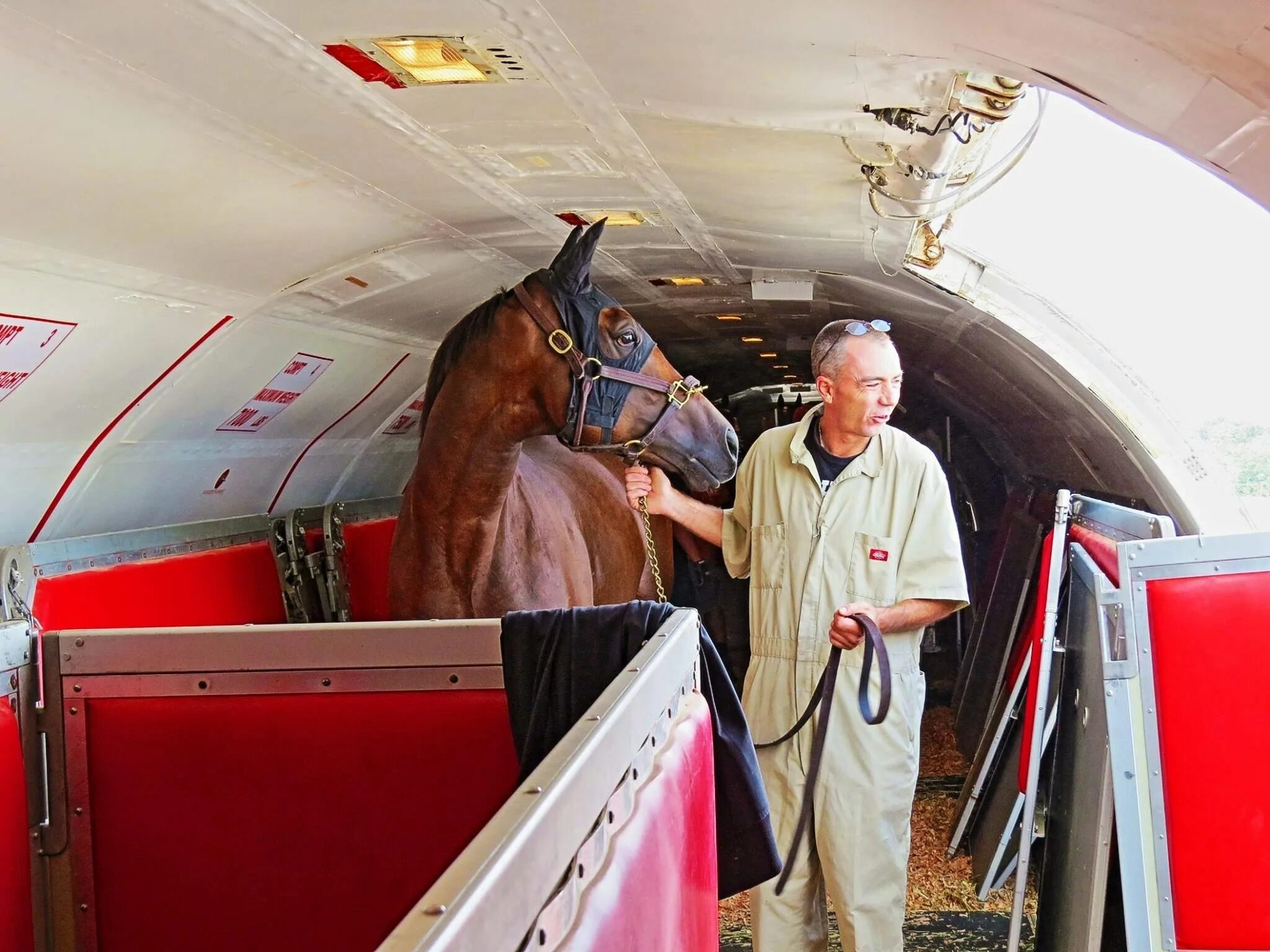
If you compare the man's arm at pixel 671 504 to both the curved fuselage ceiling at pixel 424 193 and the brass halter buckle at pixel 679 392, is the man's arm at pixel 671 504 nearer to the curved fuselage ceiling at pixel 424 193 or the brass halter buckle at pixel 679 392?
the brass halter buckle at pixel 679 392

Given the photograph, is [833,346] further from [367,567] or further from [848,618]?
[367,567]

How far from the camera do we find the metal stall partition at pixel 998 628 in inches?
229

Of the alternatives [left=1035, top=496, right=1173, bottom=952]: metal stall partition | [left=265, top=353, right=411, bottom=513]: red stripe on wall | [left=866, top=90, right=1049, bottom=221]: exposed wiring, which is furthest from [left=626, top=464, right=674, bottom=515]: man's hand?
[left=265, top=353, right=411, bottom=513]: red stripe on wall

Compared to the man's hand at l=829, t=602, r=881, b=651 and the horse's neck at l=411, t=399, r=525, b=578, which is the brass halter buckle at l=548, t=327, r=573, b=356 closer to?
the horse's neck at l=411, t=399, r=525, b=578

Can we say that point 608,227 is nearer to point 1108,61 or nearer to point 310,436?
point 310,436

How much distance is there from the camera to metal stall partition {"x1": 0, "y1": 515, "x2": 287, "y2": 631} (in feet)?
12.6

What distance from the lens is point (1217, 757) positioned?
2.72m

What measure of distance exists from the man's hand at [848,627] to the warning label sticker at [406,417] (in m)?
3.83

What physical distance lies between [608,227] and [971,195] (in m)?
1.47

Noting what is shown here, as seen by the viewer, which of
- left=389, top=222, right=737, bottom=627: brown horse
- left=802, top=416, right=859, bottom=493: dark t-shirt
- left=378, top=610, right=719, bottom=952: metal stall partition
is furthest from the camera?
left=389, top=222, right=737, bottom=627: brown horse

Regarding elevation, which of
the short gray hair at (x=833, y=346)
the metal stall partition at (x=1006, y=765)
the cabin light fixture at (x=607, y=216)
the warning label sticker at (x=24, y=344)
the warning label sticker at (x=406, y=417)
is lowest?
the metal stall partition at (x=1006, y=765)

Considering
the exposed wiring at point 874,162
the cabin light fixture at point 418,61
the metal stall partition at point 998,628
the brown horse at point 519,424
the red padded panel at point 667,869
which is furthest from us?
the metal stall partition at point 998,628

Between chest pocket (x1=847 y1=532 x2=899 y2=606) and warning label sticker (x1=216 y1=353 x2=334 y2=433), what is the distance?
263 cm


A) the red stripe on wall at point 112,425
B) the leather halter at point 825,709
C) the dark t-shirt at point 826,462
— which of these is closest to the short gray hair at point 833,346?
the dark t-shirt at point 826,462
